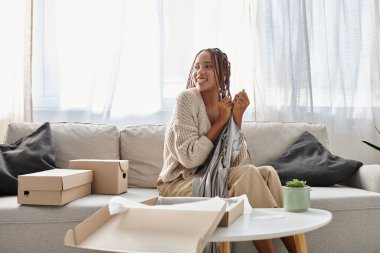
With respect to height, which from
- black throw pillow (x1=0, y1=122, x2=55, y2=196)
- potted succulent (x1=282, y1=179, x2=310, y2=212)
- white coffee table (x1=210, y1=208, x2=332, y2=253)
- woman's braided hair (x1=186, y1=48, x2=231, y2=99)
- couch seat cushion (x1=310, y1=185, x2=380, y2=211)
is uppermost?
woman's braided hair (x1=186, y1=48, x2=231, y2=99)

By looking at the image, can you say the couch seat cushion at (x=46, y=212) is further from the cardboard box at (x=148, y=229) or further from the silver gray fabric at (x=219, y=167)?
the cardboard box at (x=148, y=229)

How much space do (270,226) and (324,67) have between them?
2089 mm

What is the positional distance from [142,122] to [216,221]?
1991mm

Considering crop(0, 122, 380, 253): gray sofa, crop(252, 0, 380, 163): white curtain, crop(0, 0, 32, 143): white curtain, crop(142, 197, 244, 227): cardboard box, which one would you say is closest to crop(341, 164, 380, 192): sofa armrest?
crop(0, 122, 380, 253): gray sofa

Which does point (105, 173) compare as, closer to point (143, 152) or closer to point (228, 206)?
point (143, 152)

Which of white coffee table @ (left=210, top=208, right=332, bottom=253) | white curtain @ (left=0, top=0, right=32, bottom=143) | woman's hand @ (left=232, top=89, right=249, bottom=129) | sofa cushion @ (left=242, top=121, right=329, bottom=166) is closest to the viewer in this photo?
white coffee table @ (left=210, top=208, right=332, bottom=253)

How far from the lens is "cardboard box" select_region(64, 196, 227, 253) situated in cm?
92

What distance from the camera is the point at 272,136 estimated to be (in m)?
2.67

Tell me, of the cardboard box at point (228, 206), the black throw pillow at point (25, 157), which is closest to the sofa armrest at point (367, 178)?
the cardboard box at point (228, 206)

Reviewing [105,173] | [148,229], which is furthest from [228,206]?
[105,173]

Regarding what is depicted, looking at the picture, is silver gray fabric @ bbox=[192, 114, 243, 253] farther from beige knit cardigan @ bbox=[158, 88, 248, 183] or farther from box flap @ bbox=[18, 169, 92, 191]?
box flap @ bbox=[18, 169, 92, 191]

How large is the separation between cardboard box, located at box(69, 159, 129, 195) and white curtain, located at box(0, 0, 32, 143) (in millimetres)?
876

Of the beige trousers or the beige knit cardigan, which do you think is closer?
the beige trousers

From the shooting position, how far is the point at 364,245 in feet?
6.86
